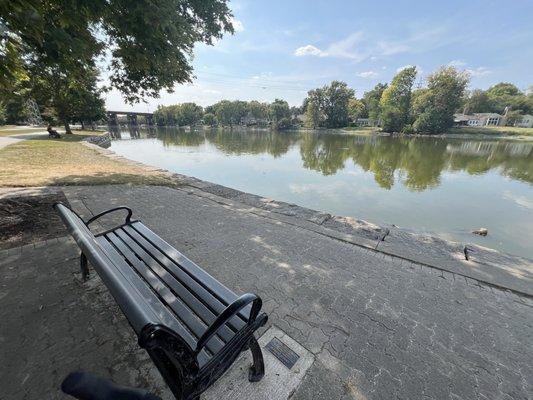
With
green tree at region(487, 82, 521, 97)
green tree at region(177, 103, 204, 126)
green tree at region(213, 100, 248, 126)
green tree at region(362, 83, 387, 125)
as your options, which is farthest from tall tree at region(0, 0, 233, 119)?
green tree at region(487, 82, 521, 97)

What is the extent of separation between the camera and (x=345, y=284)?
3.24 metres

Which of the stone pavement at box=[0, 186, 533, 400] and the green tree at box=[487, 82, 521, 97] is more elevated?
the green tree at box=[487, 82, 521, 97]

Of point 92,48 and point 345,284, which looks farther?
point 92,48

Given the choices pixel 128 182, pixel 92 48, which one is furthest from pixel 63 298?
pixel 128 182

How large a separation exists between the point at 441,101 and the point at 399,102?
26.3ft

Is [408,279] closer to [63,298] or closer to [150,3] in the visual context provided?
[63,298]

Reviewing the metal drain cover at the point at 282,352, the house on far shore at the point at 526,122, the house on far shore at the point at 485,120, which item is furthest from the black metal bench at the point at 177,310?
the house on far shore at the point at 526,122

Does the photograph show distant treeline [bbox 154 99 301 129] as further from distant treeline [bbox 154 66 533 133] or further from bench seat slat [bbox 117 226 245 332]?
bench seat slat [bbox 117 226 245 332]

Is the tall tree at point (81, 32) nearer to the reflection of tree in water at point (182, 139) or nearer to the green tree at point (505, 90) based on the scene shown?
the reflection of tree in water at point (182, 139)

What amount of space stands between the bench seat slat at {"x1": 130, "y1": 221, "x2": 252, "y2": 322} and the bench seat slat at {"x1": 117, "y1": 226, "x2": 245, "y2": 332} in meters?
0.03

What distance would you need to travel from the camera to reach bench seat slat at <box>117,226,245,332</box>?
1794mm

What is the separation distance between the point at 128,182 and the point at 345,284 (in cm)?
750

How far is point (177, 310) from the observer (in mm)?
1885

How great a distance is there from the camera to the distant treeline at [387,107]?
4991 centimetres
